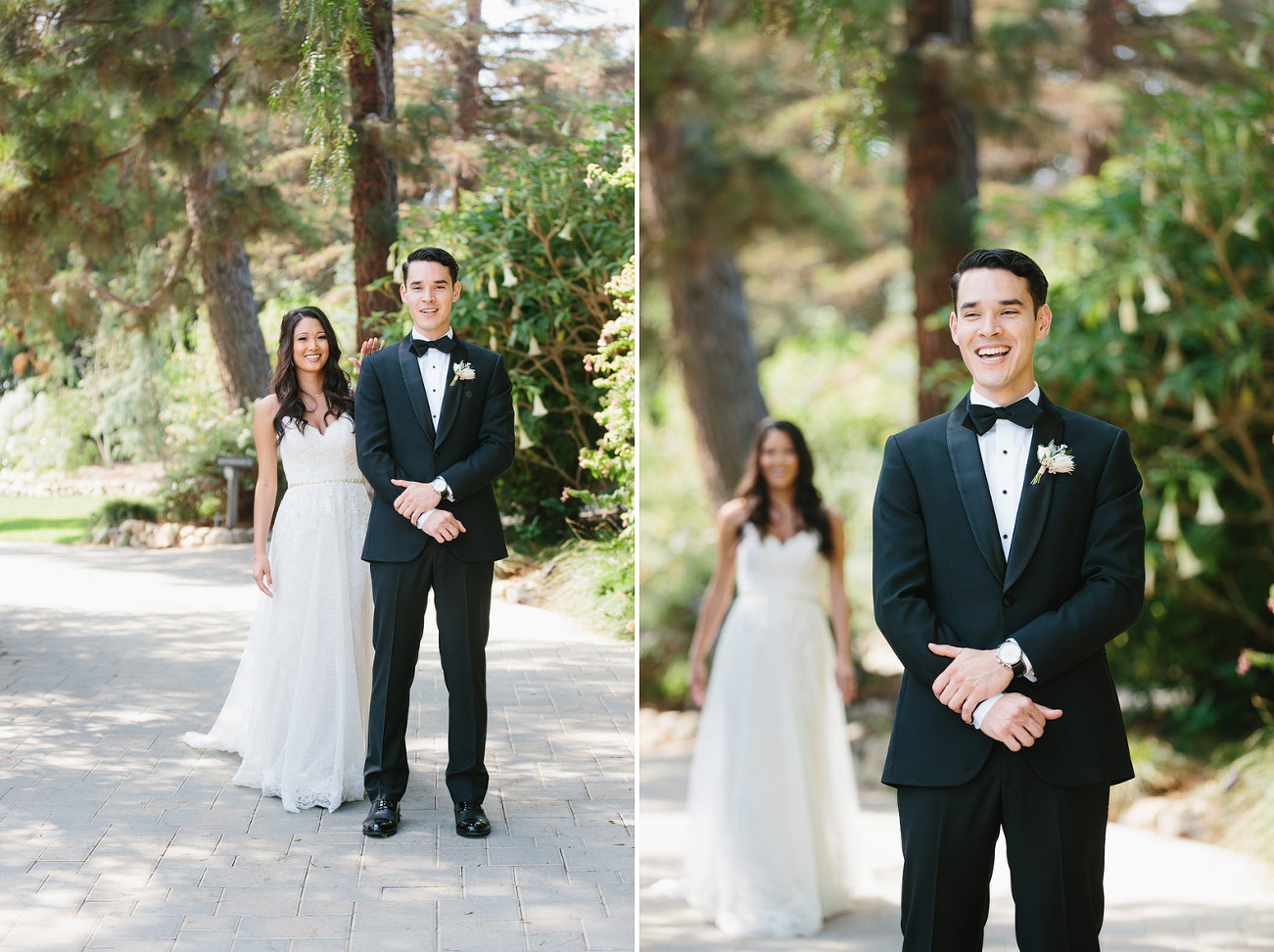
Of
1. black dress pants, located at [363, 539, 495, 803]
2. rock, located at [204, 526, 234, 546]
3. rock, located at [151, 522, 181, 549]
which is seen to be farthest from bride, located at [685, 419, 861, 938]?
rock, located at [204, 526, 234, 546]

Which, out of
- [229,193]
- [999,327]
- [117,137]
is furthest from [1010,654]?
[229,193]

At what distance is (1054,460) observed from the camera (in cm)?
208

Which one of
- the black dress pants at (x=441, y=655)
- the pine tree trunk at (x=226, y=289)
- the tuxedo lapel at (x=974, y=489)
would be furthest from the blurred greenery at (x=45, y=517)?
the tuxedo lapel at (x=974, y=489)

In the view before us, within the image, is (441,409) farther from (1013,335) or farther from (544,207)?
(544,207)

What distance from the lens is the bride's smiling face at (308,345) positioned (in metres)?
3.88

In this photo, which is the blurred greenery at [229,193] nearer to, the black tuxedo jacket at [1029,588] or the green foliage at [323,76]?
the green foliage at [323,76]

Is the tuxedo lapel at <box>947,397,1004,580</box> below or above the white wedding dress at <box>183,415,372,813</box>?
above

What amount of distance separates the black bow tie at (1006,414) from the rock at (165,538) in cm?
486

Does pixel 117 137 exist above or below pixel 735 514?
above

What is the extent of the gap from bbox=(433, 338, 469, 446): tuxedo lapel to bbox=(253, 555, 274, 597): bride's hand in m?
0.92

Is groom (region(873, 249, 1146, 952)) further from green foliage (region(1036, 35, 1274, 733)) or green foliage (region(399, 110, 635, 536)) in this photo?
green foliage (region(399, 110, 635, 536))

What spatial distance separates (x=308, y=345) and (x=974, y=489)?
98.9 inches

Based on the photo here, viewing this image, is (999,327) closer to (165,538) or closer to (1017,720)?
(1017,720)

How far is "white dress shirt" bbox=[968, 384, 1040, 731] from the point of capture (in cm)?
215
